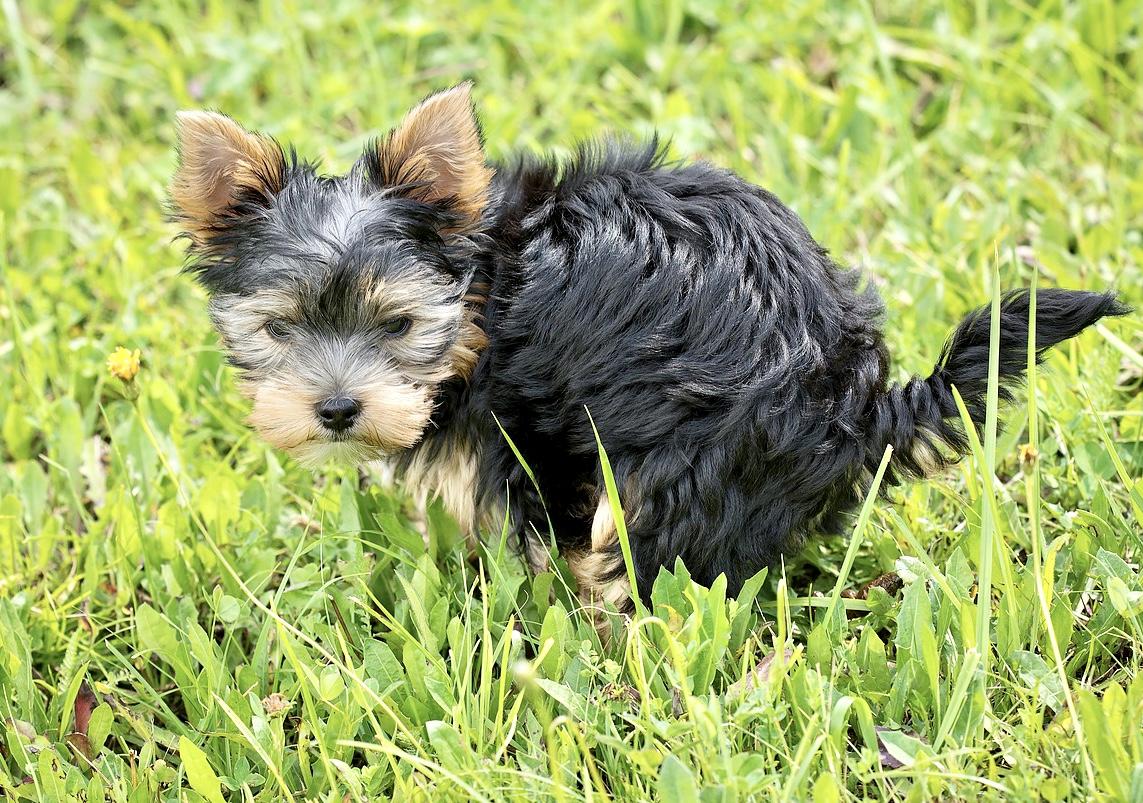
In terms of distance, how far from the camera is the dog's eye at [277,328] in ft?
10.8

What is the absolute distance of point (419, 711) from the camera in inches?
121

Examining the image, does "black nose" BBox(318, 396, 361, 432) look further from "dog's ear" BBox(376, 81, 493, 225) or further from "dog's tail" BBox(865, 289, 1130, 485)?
"dog's tail" BBox(865, 289, 1130, 485)

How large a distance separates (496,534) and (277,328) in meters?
0.89

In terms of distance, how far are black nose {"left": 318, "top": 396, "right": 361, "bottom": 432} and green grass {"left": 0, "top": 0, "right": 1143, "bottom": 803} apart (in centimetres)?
49

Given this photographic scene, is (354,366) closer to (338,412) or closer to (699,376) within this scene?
(338,412)

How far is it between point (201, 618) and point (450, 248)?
1.48 metres

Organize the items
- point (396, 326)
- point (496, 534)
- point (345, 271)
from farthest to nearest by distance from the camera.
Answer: point (496, 534) → point (396, 326) → point (345, 271)

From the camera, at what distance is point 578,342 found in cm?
321

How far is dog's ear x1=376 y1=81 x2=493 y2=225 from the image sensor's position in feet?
10.8

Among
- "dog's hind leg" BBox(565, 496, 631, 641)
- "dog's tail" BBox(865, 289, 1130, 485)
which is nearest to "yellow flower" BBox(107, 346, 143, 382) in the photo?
"dog's hind leg" BBox(565, 496, 631, 641)

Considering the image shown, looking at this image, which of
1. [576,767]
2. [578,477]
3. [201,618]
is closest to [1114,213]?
[578,477]

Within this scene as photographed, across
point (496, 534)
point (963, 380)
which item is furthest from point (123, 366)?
point (963, 380)

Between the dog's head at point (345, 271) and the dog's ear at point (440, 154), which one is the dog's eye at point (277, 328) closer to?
the dog's head at point (345, 271)

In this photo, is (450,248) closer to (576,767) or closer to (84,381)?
(576,767)
